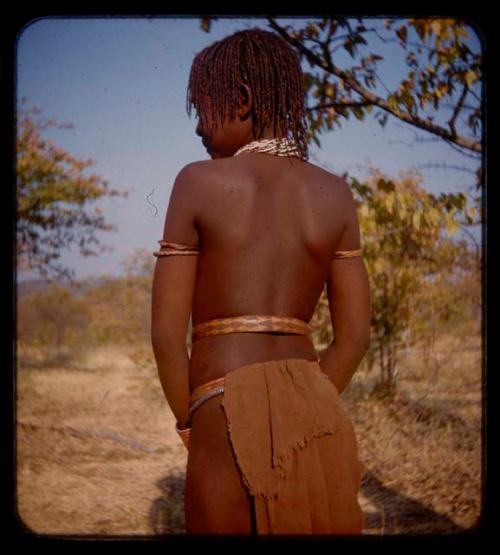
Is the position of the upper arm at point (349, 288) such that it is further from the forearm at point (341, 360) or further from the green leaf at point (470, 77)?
the green leaf at point (470, 77)

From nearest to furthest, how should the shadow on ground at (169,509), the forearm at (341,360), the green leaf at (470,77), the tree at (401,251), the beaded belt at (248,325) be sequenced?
the beaded belt at (248,325) < the forearm at (341,360) < the green leaf at (470,77) < the tree at (401,251) < the shadow on ground at (169,509)

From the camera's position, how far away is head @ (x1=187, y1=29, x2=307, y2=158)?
1.87 meters

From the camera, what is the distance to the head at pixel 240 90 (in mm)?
1873

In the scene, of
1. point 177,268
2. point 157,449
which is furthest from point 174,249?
point 157,449

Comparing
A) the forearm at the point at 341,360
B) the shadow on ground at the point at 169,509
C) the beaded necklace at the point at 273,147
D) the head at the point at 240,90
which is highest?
the head at the point at 240,90

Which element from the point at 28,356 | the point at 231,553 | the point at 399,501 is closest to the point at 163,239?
the point at 231,553

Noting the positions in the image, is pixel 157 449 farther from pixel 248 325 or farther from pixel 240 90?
pixel 240 90

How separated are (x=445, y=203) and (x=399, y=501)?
2.01 m

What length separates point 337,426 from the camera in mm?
1736

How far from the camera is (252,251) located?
1752mm

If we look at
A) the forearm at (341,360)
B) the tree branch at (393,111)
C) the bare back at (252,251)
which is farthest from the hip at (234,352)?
the tree branch at (393,111)

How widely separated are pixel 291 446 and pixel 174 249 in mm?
652

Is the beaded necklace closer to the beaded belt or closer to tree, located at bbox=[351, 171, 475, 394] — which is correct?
the beaded belt

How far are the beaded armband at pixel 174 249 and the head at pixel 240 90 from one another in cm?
34
